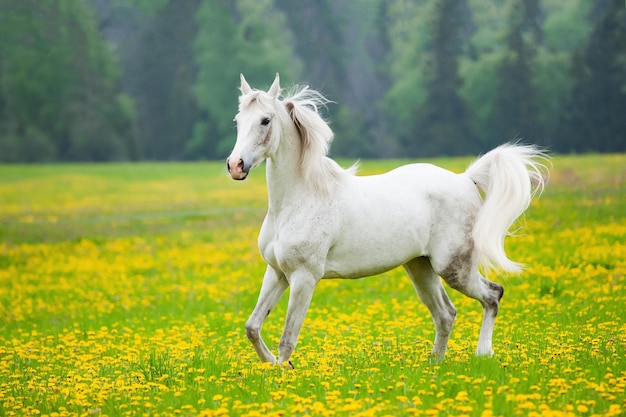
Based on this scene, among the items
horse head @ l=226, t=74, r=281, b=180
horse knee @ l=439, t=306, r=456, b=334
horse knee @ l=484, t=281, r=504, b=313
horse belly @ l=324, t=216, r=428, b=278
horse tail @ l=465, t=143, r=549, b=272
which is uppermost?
horse head @ l=226, t=74, r=281, b=180

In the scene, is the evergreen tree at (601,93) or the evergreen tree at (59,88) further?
the evergreen tree at (59,88)

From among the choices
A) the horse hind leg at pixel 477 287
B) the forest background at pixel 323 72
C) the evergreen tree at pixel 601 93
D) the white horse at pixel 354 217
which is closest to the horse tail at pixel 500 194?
the white horse at pixel 354 217

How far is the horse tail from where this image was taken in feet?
28.3

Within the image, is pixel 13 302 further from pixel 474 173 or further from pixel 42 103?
pixel 42 103

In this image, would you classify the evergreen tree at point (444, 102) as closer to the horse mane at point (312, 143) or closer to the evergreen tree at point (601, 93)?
the evergreen tree at point (601, 93)

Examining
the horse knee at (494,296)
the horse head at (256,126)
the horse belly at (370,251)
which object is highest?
the horse head at (256,126)

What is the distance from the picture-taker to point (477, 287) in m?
8.67

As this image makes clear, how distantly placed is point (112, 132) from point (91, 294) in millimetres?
52343

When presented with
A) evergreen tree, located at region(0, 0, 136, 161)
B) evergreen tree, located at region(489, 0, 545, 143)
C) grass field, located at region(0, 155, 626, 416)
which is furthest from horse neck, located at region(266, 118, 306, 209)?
evergreen tree, located at region(0, 0, 136, 161)

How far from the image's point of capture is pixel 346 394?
6.84m

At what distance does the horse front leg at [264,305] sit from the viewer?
807 centimetres

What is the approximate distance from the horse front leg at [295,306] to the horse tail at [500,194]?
179 cm

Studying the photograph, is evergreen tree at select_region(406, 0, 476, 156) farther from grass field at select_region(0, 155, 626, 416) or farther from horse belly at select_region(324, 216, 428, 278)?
horse belly at select_region(324, 216, 428, 278)

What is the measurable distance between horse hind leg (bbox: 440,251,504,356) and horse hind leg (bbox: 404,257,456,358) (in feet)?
0.91
